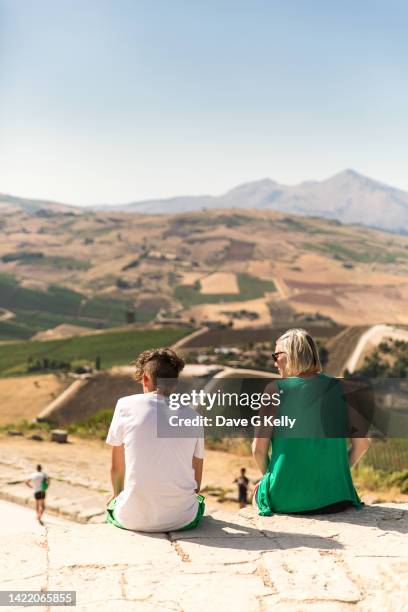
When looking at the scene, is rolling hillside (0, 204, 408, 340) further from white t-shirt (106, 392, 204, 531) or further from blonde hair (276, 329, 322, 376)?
white t-shirt (106, 392, 204, 531)

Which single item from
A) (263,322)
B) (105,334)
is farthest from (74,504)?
(263,322)

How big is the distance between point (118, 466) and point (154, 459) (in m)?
0.32

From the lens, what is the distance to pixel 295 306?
143 metres

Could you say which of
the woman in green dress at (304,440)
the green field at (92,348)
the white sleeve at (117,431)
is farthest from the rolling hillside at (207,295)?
the white sleeve at (117,431)

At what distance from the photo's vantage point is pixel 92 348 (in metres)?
97.9

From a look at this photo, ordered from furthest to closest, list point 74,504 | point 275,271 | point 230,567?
point 275,271
point 74,504
point 230,567

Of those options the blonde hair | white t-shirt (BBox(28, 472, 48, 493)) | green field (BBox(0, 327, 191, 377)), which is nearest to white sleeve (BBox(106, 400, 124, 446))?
the blonde hair

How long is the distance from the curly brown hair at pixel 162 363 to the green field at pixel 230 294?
14805cm

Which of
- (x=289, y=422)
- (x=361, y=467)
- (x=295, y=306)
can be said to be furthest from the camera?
(x=295, y=306)

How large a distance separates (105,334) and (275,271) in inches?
3425

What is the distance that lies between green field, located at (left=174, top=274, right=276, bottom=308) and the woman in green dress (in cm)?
14775

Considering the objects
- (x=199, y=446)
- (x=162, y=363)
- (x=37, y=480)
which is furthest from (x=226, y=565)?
(x=37, y=480)

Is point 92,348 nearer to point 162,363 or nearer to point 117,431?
point 117,431

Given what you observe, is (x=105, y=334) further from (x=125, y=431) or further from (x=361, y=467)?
(x=125, y=431)
